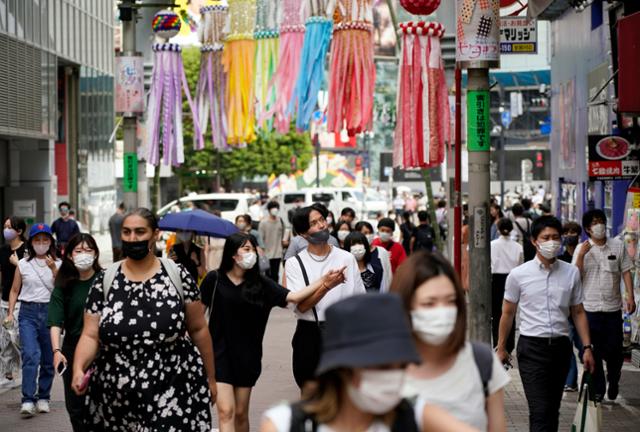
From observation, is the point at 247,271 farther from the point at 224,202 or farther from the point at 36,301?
the point at 224,202

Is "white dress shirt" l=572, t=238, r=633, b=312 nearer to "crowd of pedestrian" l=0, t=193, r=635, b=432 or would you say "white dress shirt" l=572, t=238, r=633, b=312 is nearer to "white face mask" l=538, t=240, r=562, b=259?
"crowd of pedestrian" l=0, t=193, r=635, b=432

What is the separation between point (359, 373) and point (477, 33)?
763 centimetres

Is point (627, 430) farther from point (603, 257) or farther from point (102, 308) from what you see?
point (102, 308)

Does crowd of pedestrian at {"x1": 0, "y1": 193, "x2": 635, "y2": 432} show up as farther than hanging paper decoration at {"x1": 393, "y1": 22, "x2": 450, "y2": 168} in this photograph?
No

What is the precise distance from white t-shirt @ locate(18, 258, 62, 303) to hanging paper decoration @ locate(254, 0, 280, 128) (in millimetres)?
6444

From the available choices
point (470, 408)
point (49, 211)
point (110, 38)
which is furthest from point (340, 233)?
point (110, 38)

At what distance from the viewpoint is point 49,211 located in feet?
111

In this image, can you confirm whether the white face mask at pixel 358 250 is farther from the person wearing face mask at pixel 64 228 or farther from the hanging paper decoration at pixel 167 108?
the person wearing face mask at pixel 64 228

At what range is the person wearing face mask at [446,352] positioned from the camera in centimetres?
410

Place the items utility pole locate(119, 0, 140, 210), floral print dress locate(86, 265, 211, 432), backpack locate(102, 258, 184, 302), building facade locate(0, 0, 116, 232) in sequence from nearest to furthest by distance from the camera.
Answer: floral print dress locate(86, 265, 211, 432) < backpack locate(102, 258, 184, 302) < utility pole locate(119, 0, 140, 210) < building facade locate(0, 0, 116, 232)

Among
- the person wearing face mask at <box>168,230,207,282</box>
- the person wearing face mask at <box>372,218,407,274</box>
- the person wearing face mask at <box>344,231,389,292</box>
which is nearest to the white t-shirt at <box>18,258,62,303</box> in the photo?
the person wearing face mask at <box>168,230,207,282</box>

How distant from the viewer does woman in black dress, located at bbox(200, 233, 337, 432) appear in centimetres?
834

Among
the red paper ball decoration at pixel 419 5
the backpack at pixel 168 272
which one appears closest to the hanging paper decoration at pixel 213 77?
the red paper ball decoration at pixel 419 5

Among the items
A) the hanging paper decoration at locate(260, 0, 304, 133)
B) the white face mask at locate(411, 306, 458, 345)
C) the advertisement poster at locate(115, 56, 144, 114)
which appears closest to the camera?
the white face mask at locate(411, 306, 458, 345)
